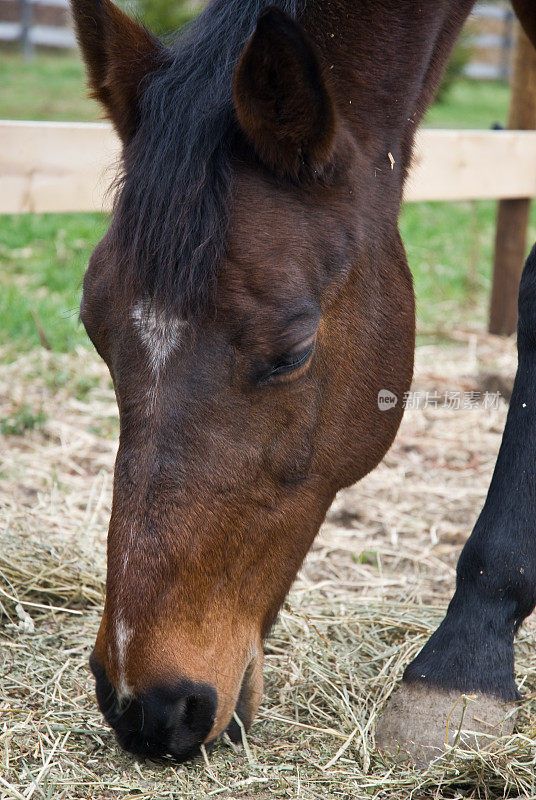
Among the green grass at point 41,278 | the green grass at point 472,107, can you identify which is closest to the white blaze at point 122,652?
the green grass at point 41,278

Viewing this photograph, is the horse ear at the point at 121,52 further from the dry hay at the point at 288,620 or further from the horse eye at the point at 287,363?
the dry hay at the point at 288,620

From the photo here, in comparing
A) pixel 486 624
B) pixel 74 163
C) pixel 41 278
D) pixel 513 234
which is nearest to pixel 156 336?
pixel 486 624

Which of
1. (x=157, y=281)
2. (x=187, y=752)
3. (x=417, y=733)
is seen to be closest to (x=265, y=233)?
(x=157, y=281)

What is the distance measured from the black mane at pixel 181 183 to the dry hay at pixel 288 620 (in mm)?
1055

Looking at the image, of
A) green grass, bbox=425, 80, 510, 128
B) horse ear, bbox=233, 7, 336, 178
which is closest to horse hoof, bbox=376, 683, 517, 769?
horse ear, bbox=233, 7, 336, 178

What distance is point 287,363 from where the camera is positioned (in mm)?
1809

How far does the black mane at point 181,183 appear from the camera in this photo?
5.70 ft

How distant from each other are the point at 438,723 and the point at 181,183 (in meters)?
1.37

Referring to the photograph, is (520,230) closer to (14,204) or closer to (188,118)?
(14,204)

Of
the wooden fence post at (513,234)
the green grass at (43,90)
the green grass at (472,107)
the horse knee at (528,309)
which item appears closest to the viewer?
the horse knee at (528,309)

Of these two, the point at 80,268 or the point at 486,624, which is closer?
the point at 486,624

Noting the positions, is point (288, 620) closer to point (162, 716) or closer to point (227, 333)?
point (162, 716)

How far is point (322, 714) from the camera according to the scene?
86.5 inches

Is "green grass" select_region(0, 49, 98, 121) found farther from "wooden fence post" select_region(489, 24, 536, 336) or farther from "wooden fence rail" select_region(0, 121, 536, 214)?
"wooden fence rail" select_region(0, 121, 536, 214)
